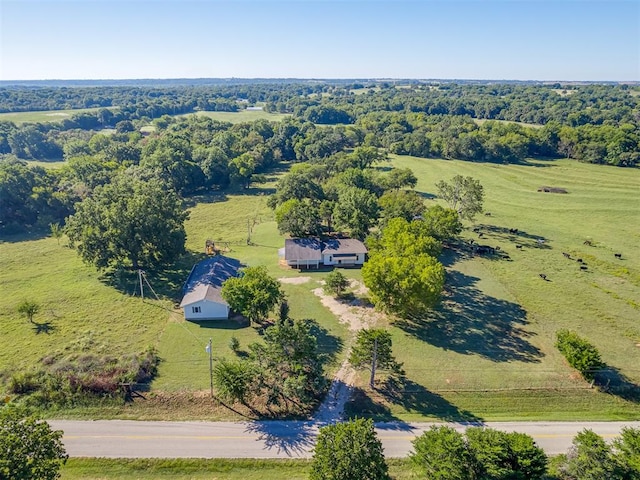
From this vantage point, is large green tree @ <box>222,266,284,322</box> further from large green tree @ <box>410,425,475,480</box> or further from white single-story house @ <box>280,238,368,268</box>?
large green tree @ <box>410,425,475,480</box>

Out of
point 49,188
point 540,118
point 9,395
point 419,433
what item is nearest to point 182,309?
point 9,395

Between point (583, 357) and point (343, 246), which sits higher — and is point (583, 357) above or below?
below

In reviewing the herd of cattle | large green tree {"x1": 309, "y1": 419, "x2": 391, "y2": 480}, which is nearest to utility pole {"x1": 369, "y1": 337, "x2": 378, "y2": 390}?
large green tree {"x1": 309, "y1": 419, "x2": 391, "y2": 480}

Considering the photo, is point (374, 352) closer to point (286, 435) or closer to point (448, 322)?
point (286, 435)

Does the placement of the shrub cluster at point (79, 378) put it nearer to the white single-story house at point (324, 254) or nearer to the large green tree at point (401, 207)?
the white single-story house at point (324, 254)

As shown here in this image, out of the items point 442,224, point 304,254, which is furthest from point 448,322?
point 304,254

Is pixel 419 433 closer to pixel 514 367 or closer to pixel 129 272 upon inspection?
pixel 514 367
